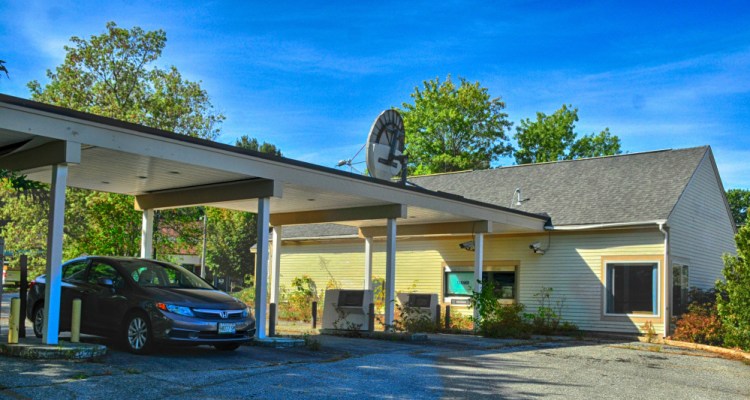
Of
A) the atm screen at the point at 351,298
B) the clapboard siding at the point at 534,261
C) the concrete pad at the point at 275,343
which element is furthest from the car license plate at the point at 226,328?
the clapboard siding at the point at 534,261

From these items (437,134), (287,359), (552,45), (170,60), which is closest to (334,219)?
(287,359)

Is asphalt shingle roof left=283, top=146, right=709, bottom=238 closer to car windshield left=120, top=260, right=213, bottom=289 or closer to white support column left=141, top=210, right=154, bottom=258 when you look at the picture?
white support column left=141, top=210, right=154, bottom=258

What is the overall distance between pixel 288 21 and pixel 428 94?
33192mm

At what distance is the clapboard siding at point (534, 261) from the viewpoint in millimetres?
20906

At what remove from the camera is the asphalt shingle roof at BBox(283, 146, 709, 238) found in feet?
70.0

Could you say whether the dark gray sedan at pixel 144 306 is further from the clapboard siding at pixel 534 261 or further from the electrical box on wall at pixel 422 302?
the clapboard siding at pixel 534 261

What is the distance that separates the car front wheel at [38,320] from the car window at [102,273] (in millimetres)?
1095

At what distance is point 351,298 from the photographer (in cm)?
1786

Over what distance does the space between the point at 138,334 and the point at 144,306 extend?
0.46 m

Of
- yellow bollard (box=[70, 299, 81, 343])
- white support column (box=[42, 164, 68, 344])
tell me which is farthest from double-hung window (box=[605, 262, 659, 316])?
white support column (box=[42, 164, 68, 344])

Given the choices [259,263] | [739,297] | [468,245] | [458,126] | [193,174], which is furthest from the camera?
[458,126]

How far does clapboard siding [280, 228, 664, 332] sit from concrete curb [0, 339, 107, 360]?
14.7 m

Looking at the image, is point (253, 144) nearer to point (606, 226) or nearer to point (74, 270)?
point (606, 226)

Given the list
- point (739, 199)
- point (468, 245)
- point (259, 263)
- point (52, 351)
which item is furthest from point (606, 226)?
point (739, 199)
